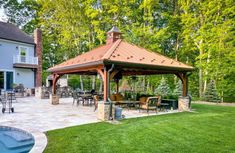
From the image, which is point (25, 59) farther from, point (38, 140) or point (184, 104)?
point (38, 140)

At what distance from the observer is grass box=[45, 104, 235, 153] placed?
5.15 meters

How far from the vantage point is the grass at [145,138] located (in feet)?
16.9

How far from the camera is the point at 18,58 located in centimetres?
2178

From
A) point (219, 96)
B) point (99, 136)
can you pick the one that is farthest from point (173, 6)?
point (99, 136)

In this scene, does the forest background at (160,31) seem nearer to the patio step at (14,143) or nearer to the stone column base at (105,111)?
the stone column base at (105,111)

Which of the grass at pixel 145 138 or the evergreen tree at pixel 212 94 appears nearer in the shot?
the grass at pixel 145 138

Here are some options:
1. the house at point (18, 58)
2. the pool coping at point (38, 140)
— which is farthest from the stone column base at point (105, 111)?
the house at point (18, 58)

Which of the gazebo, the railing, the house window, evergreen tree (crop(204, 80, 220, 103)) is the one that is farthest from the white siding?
evergreen tree (crop(204, 80, 220, 103))

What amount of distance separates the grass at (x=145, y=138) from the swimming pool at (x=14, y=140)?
1.89ft

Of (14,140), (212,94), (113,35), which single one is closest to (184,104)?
(113,35)

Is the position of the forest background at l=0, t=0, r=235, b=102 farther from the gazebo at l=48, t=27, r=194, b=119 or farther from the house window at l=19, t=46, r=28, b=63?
the gazebo at l=48, t=27, r=194, b=119

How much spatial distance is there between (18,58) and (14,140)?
16.8 metres

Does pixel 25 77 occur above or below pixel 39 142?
above

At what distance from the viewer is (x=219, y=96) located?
16750mm
